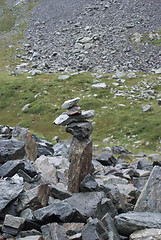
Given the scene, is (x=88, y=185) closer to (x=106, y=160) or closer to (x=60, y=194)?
(x=60, y=194)

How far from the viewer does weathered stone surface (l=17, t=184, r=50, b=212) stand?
30.5ft

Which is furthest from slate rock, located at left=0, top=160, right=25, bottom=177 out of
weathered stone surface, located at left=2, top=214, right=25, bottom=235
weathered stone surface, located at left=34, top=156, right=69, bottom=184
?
weathered stone surface, located at left=2, top=214, right=25, bottom=235

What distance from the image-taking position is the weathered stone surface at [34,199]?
9305 millimetres

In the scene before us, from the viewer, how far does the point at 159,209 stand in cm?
942

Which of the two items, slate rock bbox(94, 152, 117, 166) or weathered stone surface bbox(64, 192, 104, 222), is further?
slate rock bbox(94, 152, 117, 166)

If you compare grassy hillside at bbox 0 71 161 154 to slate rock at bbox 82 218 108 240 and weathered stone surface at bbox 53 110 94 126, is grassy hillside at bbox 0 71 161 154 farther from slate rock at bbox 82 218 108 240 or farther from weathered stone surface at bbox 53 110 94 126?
slate rock at bbox 82 218 108 240

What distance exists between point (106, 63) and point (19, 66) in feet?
71.9

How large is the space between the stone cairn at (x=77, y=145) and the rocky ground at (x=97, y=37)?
45.4 metres

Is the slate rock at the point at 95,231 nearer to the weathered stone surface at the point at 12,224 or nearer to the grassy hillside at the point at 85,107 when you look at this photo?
the weathered stone surface at the point at 12,224

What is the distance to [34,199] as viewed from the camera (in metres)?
9.51

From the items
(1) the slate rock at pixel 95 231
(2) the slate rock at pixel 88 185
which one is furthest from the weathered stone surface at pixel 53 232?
(2) the slate rock at pixel 88 185

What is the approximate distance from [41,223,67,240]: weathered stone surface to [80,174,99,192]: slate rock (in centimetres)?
271

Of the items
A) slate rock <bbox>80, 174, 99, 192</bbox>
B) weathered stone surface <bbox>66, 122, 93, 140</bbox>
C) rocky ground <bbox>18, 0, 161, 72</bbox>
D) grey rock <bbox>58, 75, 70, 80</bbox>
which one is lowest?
grey rock <bbox>58, 75, 70, 80</bbox>

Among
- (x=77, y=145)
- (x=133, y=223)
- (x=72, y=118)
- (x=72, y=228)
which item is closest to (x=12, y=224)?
(x=72, y=228)
